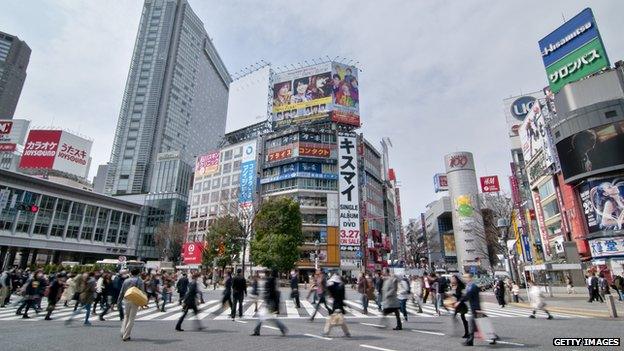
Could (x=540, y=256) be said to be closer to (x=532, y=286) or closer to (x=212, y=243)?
(x=532, y=286)

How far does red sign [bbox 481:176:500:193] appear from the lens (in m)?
68.4

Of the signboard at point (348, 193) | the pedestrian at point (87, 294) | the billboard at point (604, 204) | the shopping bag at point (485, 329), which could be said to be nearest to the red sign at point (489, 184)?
the signboard at point (348, 193)

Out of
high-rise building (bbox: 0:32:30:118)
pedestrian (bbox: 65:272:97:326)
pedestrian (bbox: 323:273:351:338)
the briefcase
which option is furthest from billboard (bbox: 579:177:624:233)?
high-rise building (bbox: 0:32:30:118)

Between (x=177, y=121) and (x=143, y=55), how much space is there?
22.9 meters

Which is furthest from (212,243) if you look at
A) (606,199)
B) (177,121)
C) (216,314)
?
(177,121)

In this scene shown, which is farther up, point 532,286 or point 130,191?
point 130,191

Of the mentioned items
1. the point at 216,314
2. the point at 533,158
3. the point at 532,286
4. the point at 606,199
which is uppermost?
the point at 533,158

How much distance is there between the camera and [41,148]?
48.8 meters

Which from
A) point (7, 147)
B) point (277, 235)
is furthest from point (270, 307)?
point (7, 147)

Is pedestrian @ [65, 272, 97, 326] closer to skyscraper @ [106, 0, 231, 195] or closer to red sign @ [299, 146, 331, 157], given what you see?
red sign @ [299, 146, 331, 157]

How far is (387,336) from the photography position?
28.0 feet

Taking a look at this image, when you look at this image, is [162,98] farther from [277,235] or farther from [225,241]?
[277,235]

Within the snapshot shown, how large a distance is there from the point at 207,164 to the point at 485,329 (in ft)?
211

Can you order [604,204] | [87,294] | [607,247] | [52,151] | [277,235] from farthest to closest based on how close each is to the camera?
[52,151], [277,235], [604,204], [607,247], [87,294]
